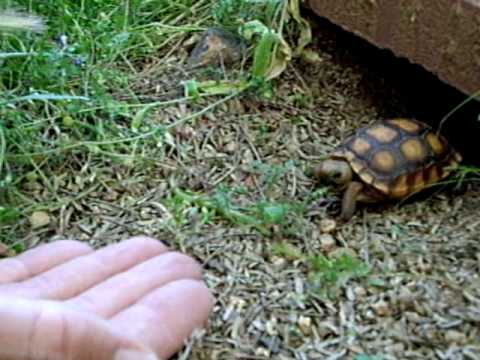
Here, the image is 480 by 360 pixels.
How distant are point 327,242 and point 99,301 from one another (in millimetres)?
554

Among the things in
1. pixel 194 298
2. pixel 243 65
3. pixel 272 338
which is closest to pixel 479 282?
pixel 272 338

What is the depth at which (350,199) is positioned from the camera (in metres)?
1.89

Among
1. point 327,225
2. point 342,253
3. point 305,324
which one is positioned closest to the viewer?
point 305,324

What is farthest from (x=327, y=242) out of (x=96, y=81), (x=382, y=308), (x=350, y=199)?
(x=96, y=81)

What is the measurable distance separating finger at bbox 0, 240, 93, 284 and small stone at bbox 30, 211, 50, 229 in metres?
0.14

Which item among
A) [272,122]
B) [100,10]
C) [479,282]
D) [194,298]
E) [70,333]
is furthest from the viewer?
[100,10]

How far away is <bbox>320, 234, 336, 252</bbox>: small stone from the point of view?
173 cm

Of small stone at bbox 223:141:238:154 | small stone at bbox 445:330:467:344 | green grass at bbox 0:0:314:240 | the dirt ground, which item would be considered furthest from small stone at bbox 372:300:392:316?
small stone at bbox 223:141:238:154

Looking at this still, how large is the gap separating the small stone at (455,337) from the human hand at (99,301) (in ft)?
1.35

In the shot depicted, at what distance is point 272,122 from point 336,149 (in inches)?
7.6

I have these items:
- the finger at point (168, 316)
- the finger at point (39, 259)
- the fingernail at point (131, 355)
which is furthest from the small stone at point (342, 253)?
the fingernail at point (131, 355)

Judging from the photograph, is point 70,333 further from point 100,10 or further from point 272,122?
point 100,10

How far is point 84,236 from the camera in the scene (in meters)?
1.72

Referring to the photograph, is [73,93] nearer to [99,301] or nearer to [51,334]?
[99,301]
